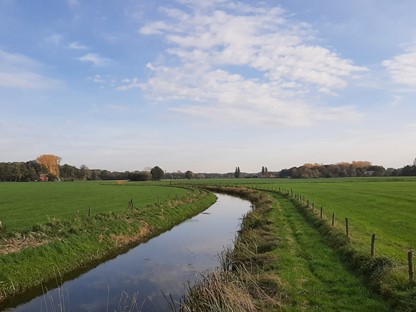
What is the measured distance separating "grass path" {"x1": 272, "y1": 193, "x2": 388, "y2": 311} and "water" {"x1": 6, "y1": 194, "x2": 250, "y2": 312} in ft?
14.7

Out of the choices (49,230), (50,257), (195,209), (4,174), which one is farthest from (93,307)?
(4,174)

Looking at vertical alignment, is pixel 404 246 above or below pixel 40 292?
above

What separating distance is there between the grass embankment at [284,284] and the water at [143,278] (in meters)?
2.43

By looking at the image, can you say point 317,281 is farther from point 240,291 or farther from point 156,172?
point 156,172

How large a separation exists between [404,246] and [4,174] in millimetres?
189904

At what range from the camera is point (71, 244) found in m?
22.8

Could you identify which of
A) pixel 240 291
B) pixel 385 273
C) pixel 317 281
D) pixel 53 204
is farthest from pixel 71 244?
pixel 53 204

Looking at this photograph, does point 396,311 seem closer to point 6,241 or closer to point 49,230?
point 6,241

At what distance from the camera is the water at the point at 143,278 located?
15.8m

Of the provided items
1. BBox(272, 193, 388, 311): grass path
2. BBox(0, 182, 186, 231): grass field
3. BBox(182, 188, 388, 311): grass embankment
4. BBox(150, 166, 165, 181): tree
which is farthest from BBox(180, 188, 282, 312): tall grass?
BBox(150, 166, 165, 181): tree

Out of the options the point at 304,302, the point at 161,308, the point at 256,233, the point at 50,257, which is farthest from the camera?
the point at 256,233

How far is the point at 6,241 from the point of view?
69.7 ft

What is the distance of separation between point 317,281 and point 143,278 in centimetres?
942

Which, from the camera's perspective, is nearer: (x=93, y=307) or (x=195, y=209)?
(x=93, y=307)
